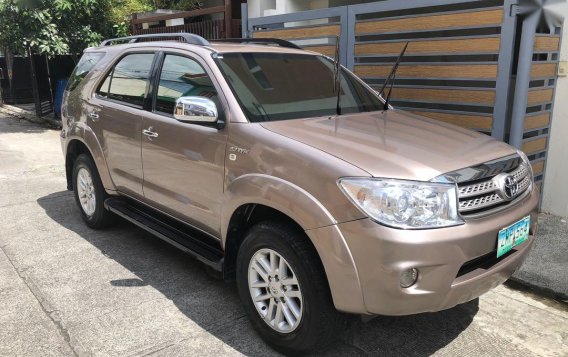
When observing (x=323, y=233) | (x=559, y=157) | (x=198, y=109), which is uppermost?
(x=198, y=109)

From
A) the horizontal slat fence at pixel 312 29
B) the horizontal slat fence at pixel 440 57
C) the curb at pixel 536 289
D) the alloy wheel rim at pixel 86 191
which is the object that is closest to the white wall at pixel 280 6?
the horizontal slat fence at pixel 312 29

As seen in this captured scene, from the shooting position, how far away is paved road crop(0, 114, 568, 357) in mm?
3098

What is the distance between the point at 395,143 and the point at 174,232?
1890 millimetres

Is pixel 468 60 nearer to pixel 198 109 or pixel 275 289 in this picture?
pixel 198 109

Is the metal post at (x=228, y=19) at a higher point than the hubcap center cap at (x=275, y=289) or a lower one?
higher

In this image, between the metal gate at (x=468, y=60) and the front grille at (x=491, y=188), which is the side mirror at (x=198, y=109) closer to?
the front grille at (x=491, y=188)

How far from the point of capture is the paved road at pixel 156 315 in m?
3.10

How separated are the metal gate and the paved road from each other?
6.13 feet

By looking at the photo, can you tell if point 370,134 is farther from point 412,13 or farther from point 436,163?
point 412,13

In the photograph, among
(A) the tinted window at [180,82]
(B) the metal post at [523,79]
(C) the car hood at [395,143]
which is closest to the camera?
(C) the car hood at [395,143]

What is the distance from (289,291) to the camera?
9.41ft

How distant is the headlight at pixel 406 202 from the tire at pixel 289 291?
0.44 meters

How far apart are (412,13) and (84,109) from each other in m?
3.69

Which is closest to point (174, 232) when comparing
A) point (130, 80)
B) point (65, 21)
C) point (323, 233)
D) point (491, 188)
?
point (130, 80)
